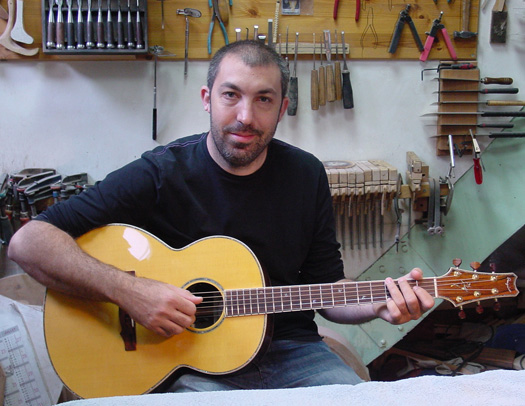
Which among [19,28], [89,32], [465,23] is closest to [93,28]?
[89,32]

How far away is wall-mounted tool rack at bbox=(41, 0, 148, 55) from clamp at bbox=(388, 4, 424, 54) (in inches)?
56.4

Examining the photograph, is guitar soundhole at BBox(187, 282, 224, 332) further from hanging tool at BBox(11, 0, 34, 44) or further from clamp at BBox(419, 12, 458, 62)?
clamp at BBox(419, 12, 458, 62)

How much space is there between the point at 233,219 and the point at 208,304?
297 millimetres

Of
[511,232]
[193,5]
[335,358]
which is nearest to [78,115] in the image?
[193,5]

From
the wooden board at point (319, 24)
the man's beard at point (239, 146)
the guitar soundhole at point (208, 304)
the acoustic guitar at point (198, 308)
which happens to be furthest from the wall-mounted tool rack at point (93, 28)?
the guitar soundhole at point (208, 304)

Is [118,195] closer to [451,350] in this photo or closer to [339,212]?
[339,212]

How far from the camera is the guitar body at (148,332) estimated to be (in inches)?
58.1

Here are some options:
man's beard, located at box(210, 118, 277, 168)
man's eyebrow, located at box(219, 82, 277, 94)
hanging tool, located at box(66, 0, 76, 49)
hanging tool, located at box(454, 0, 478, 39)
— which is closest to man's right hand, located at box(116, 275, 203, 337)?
man's beard, located at box(210, 118, 277, 168)

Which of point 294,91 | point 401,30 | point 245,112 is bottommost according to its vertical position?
point 245,112

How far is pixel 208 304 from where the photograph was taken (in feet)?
5.07

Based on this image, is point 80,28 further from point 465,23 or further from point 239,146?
point 465,23

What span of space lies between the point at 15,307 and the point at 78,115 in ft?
3.89

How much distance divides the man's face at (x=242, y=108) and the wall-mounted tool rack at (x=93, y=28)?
1.14 meters

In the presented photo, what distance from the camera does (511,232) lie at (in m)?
2.95
